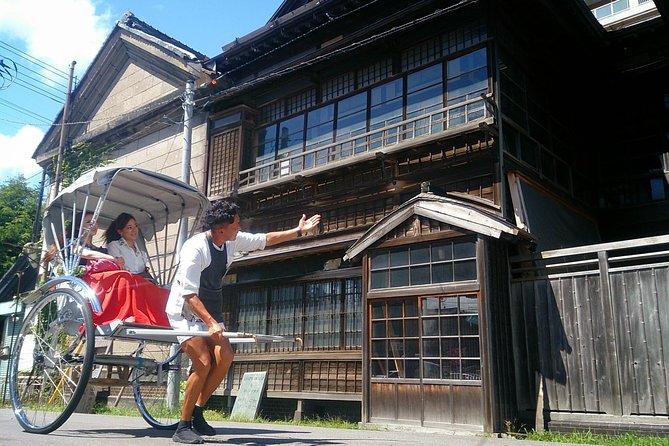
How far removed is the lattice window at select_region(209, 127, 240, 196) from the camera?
587 inches

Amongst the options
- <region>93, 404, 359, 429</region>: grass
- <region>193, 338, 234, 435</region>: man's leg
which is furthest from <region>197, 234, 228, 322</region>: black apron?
<region>93, 404, 359, 429</region>: grass

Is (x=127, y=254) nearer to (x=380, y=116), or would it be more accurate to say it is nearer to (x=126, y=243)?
(x=126, y=243)

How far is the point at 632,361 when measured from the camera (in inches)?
329

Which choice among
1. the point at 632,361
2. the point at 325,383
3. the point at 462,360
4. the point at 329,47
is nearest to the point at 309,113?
the point at 329,47

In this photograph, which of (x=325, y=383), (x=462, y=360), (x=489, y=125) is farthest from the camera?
(x=325, y=383)

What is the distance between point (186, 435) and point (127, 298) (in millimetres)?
1853

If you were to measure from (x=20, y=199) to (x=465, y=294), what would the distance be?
87.1 feet

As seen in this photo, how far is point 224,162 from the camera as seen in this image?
15.2 meters

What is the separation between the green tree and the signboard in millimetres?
14341

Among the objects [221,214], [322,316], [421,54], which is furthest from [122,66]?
[221,214]

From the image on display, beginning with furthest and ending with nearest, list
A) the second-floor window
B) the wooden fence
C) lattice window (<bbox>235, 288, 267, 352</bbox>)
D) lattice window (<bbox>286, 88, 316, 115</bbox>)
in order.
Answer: lattice window (<bbox>286, 88, 316, 115</bbox>) → lattice window (<bbox>235, 288, 267, 352</bbox>) → the second-floor window → the wooden fence

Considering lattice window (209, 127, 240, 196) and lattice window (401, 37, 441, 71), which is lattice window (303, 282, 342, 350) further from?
lattice window (401, 37, 441, 71)

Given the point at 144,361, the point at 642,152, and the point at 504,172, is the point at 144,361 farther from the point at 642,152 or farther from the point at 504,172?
the point at 642,152

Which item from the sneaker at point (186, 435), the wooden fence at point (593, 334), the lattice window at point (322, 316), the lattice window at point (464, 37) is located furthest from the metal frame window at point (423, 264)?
the sneaker at point (186, 435)
